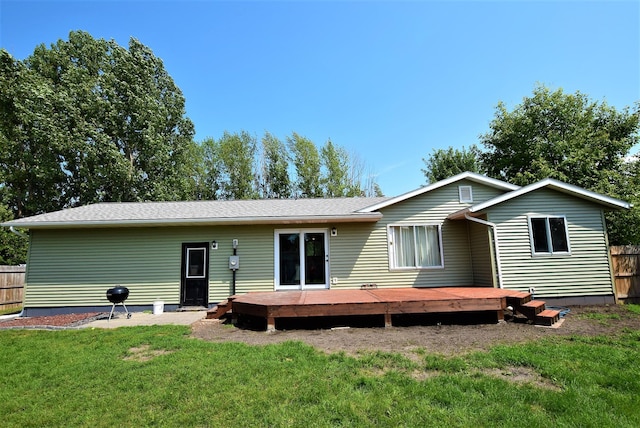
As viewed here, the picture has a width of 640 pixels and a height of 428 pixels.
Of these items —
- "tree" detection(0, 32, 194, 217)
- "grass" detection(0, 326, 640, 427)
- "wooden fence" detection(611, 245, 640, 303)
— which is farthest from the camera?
"tree" detection(0, 32, 194, 217)

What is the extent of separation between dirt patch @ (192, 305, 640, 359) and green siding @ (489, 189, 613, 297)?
1.47 m

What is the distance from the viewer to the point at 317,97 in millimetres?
14844

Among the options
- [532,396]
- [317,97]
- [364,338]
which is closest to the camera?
[532,396]

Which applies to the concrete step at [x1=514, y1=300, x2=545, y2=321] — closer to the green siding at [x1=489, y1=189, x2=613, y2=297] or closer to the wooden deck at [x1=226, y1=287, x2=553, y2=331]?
the wooden deck at [x1=226, y1=287, x2=553, y2=331]

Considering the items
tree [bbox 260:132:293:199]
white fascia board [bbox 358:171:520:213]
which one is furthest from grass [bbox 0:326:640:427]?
tree [bbox 260:132:293:199]

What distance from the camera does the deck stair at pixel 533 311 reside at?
20.3 ft

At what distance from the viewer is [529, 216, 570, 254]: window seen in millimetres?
8633

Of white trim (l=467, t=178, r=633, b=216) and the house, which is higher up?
white trim (l=467, t=178, r=633, b=216)

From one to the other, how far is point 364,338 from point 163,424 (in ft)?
11.5

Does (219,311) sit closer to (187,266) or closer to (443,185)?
(187,266)

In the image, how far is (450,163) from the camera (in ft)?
83.7

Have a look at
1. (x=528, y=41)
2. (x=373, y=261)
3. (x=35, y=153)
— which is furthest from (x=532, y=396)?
(x=35, y=153)

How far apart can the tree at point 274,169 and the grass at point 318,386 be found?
2176cm

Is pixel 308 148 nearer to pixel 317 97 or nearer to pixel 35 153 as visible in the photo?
pixel 317 97
